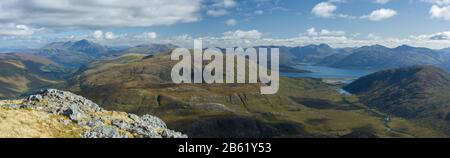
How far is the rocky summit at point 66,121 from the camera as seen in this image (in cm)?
6575

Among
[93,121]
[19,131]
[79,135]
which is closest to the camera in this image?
[19,131]

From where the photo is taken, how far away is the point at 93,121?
75750 millimetres

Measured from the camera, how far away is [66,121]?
7300 centimetres

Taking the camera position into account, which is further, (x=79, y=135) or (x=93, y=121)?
(x=93, y=121)

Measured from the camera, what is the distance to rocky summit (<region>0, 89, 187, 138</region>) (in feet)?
216
